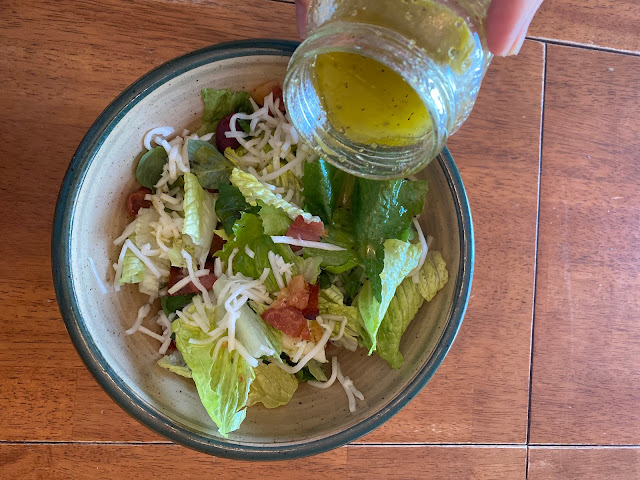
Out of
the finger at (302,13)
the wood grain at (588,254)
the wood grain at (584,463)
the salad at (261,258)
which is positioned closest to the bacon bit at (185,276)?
the salad at (261,258)

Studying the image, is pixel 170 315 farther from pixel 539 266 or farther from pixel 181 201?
pixel 539 266

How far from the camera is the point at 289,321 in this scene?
957mm

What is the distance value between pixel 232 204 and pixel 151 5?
0.46m

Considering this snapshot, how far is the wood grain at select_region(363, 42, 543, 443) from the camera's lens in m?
1.21

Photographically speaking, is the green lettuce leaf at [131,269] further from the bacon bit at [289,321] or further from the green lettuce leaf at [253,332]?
the bacon bit at [289,321]

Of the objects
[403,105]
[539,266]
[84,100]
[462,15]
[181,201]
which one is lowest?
[539,266]

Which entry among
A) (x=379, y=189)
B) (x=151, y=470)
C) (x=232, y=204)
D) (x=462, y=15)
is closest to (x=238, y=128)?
(x=232, y=204)

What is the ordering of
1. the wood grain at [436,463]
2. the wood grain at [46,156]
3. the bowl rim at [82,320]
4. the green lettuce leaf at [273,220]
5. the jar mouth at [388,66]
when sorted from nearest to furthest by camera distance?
the jar mouth at [388,66] < the bowl rim at [82,320] < the green lettuce leaf at [273,220] < the wood grain at [46,156] < the wood grain at [436,463]

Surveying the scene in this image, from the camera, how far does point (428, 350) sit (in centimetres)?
95

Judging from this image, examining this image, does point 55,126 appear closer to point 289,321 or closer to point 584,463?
point 289,321

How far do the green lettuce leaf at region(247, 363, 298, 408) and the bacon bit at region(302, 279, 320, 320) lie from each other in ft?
0.38

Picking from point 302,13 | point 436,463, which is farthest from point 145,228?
point 436,463

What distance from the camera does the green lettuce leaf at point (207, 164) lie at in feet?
3.26

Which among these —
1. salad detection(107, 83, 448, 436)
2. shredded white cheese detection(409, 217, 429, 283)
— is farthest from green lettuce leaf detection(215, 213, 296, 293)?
shredded white cheese detection(409, 217, 429, 283)
